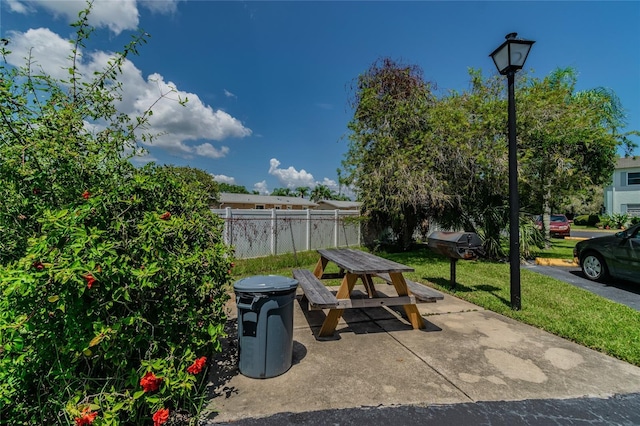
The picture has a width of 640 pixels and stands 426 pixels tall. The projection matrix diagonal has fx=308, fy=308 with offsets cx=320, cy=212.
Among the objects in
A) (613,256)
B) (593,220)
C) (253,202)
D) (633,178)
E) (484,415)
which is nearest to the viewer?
(484,415)

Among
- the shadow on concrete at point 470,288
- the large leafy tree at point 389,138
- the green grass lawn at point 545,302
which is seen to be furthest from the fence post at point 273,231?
the shadow on concrete at point 470,288

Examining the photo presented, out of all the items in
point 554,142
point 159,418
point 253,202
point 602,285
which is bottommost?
point 602,285

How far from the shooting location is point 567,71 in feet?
48.0

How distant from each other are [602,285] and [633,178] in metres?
31.2

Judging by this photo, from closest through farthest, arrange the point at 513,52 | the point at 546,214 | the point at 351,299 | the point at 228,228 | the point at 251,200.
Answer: the point at 351,299 → the point at 513,52 → the point at 228,228 → the point at 546,214 → the point at 251,200

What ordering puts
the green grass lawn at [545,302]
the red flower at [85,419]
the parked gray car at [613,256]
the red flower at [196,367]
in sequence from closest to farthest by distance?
the red flower at [85,419] < the red flower at [196,367] < the green grass lawn at [545,302] < the parked gray car at [613,256]

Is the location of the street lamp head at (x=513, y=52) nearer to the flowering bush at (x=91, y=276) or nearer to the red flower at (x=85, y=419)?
the flowering bush at (x=91, y=276)

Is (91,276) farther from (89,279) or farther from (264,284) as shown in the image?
(264,284)

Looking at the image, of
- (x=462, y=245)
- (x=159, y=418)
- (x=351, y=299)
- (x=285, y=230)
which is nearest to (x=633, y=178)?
(x=285, y=230)

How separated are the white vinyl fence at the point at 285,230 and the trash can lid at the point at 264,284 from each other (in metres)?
6.30

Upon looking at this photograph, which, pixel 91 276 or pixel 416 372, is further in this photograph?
pixel 416 372

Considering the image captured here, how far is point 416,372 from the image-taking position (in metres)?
3.08

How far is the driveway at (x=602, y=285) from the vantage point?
600cm

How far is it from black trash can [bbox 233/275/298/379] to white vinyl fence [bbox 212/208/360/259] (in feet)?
21.4
